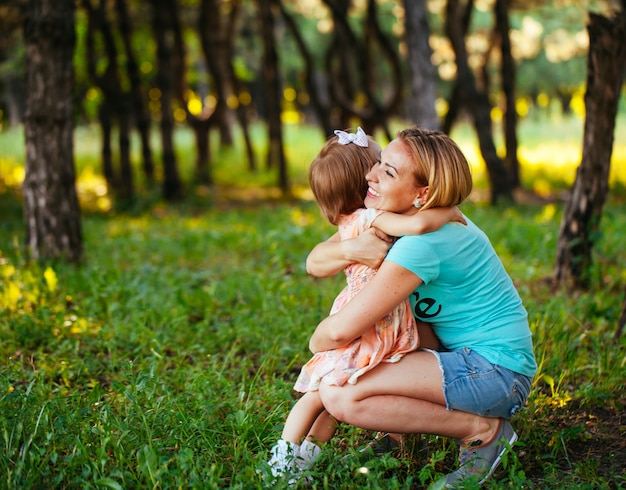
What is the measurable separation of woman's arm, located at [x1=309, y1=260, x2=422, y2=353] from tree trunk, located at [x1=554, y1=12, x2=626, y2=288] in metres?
3.09

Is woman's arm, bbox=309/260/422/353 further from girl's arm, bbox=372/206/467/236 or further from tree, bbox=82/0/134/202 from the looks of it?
tree, bbox=82/0/134/202

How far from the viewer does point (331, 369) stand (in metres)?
2.96

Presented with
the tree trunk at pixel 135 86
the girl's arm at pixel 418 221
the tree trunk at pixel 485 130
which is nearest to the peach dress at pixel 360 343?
the girl's arm at pixel 418 221

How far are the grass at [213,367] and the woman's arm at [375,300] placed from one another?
0.51 metres

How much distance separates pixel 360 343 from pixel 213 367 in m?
1.22

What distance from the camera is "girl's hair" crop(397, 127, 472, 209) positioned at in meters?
2.84

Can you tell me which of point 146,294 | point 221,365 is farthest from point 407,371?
point 146,294

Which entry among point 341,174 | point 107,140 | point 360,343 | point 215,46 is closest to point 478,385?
point 360,343

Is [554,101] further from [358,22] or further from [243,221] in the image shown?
[243,221]

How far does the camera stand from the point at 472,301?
300 centimetres

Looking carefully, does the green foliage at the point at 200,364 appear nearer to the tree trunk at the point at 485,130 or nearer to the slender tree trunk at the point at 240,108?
the tree trunk at the point at 485,130

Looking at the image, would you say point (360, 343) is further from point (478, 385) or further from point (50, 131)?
point (50, 131)

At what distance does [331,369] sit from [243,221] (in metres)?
6.76

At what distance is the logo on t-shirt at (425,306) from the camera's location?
3.03 m
